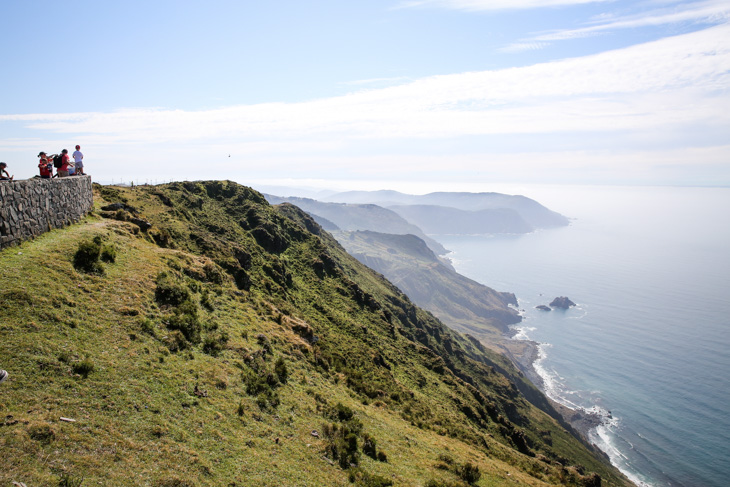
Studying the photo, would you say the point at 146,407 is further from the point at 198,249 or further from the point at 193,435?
the point at 198,249

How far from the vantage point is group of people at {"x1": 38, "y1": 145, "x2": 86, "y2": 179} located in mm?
26562

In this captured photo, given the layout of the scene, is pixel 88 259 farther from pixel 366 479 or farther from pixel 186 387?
pixel 366 479

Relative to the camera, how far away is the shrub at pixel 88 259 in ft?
76.2

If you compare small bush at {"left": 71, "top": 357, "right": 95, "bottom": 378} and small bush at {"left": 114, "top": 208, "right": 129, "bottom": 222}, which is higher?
small bush at {"left": 114, "top": 208, "right": 129, "bottom": 222}

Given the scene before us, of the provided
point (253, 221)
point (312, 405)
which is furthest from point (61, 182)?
point (253, 221)

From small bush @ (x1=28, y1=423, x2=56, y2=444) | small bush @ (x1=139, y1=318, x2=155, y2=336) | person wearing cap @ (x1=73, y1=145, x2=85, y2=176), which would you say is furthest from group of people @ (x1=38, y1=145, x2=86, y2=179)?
small bush @ (x1=28, y1=423, x2=56, y2=444)

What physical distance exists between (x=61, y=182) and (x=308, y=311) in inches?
1393

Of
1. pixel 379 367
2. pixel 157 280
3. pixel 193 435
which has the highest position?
pixel 157 280

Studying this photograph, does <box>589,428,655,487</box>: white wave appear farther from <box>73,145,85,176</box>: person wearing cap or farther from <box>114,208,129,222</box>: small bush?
<box>73,145,85,176</box>: person wearing cap

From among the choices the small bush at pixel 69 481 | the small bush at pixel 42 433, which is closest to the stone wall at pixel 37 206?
the small bush at pixel 42 433

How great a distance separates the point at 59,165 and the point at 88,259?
12048 mm

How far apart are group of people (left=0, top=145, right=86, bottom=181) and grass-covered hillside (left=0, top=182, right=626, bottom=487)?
444 centimetres

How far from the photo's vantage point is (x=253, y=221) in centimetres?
7219

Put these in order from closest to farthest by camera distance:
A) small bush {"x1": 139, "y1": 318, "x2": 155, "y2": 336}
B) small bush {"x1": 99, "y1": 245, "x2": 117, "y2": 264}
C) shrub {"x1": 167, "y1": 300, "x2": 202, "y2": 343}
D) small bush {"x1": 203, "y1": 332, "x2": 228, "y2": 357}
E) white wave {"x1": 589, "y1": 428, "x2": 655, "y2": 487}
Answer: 1. small bush {"x1": 139, "y1": 318, "x2": 155, "y2": 336}
2. shrub {"x1": 167, "y1": 300, "x2": 202, "y2": 343}
3. small bush {"x1": 203, "y1": 332, "x2": 228, "y2": 357}
4. small bush {"x1": 99, "y1": 245, "x2": 117, "y2": 264}
5. white wave {"x1": 589, "y1": 428, "x2": 655, "y2": 487}
